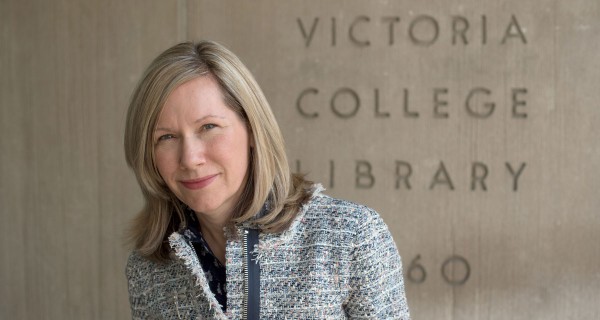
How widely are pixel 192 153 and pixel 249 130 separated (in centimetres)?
15

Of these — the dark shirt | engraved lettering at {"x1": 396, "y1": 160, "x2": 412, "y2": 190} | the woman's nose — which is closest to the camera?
the woman's nose

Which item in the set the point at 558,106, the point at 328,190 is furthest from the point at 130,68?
the point at 558,106

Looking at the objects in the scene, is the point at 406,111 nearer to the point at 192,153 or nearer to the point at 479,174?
the point at 479,174

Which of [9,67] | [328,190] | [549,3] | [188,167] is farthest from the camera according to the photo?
[9,67]

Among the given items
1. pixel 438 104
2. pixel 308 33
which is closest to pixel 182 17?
pixel 308 33

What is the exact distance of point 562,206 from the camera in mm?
3033

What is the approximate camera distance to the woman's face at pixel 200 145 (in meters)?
1.46

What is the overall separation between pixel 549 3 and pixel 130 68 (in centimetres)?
178

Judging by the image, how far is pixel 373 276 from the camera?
1.53m

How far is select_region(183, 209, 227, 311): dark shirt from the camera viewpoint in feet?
5.24

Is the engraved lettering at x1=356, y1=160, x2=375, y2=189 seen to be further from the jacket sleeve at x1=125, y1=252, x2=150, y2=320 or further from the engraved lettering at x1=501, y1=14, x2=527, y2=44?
the jacket sleeve at x1=125, y1=252, x2=150, y2=320

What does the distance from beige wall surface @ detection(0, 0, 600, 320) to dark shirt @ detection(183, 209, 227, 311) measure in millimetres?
1567

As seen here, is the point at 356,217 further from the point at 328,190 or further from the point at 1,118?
the point at 1,118

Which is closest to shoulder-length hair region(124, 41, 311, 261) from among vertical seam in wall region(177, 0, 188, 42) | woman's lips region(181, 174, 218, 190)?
woman's lips region(181, 174, 218, 190)
